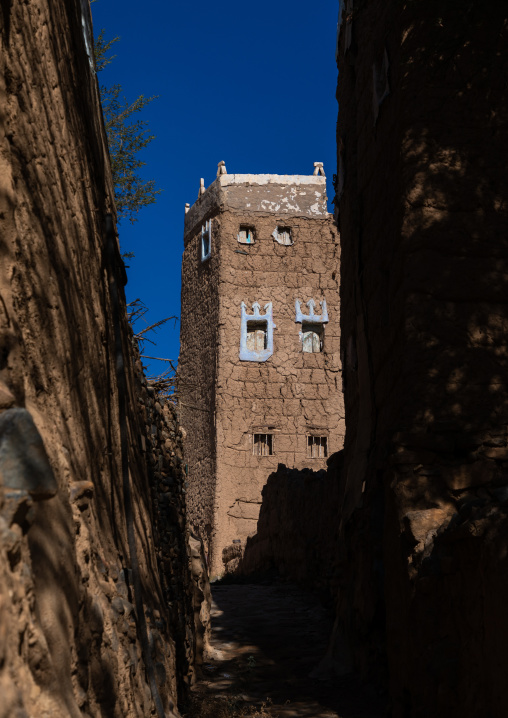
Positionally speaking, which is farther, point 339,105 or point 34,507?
point 339,105

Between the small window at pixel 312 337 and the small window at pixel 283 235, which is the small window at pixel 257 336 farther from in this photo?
the small window at pixel 283 235

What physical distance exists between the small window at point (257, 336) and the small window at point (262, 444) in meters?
2.10

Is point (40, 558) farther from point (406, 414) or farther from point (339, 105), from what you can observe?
point (339, 105)

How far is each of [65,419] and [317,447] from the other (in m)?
16.1

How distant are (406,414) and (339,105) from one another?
4.95 meters

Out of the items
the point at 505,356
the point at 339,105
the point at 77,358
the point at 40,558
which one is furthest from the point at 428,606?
the point at 339,105

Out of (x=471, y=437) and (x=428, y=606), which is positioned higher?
(x=471, y=437)

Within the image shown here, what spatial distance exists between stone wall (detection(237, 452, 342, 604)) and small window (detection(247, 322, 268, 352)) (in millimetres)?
4635

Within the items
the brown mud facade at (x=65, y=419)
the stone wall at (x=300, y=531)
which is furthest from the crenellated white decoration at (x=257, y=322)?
the brown mud facade at (x=65, y=419)

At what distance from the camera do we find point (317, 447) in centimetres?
1852

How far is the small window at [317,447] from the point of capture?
18.4 metres

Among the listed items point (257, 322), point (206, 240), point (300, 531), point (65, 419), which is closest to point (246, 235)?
point (206, 240)

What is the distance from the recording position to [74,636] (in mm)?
2221

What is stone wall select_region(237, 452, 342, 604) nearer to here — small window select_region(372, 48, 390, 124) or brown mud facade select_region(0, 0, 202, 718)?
brown mud facade select_region(0, 0, 202, 718)
